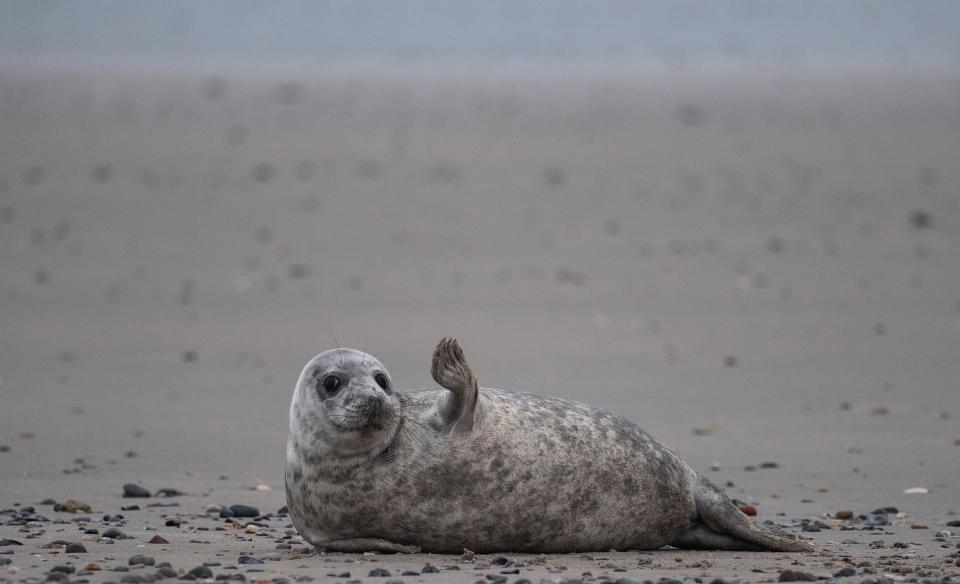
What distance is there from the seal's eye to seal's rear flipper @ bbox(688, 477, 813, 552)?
4.95ft

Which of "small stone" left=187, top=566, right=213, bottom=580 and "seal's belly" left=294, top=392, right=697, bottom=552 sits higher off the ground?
"seal's belly" left=294, top=392, right=697, bottom=552

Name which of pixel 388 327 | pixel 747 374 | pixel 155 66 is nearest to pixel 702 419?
pixel 747 374

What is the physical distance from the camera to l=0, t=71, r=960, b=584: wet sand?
7.38 metres

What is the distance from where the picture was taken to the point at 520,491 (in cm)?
589

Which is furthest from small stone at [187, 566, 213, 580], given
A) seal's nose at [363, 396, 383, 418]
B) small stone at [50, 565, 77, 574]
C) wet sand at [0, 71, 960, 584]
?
seal's nose at [363, 396, 383, 418]

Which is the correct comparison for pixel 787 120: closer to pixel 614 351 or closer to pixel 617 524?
pixel 614 351

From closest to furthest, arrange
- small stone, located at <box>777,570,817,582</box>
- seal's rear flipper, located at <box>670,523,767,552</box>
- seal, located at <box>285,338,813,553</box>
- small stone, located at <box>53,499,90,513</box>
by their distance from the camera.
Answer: small stone, located at <box>777,570,817,582</box> < seal, located at <box>285,338,813,553</box> < seal's rear flipper, located at <box>670,523,767,552</box> < small stone, located at <box>53,499,90,513</box>

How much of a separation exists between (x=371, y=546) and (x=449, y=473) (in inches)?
15.5

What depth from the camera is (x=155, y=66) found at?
123 ft

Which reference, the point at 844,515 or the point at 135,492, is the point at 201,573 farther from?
the point at 844,515

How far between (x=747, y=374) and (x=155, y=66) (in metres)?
28.3

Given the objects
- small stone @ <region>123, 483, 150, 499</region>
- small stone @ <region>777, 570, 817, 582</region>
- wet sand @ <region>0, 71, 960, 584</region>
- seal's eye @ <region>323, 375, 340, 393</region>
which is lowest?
small stone @ <region>777, 570, 817, 582</region>

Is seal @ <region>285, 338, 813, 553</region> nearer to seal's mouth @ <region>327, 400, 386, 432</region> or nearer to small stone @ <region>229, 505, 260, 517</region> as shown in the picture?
seal's mouth @ <region>327, 400, 386, 432</region>

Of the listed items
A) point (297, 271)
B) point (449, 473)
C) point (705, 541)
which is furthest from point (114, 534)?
point (297, 271)
